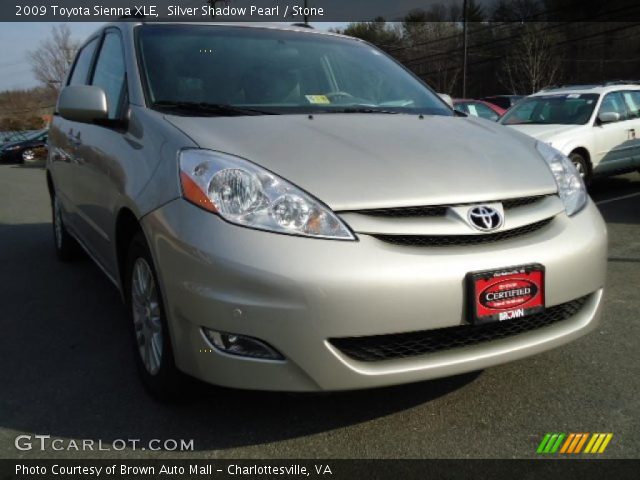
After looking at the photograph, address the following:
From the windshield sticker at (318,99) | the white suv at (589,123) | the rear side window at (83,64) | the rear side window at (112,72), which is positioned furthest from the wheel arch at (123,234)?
the white suv at (589,123)

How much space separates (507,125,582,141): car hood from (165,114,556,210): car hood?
516 centimetres

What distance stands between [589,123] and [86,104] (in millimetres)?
7013

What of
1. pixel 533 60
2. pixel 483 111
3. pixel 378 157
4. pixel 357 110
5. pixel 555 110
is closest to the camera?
pixel 378 157

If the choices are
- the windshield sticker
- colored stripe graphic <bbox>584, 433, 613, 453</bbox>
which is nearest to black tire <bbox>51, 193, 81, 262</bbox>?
the windshield sticker

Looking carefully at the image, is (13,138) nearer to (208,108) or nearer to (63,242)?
(63,242)

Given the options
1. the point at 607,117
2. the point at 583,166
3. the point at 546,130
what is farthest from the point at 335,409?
the point at 607,117

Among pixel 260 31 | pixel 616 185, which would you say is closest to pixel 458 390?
pixel 260 31

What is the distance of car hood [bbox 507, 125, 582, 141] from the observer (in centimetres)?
758

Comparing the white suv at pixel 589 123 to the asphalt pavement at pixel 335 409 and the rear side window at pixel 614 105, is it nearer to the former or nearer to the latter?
the rear side window at pixel 614 105

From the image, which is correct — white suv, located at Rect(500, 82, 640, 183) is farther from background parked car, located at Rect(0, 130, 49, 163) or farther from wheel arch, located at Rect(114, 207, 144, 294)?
background parked car, located at Rect(0, 130, 49, 163)

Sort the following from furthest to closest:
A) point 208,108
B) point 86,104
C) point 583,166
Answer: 1. point 583,166
2. point 86,104
3. point 208,108

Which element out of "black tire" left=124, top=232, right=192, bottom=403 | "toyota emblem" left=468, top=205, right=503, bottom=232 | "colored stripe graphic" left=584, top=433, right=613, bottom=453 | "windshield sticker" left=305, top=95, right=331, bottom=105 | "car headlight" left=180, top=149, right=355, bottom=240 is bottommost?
"colored stripe graphic" left=584, top=433, right=613, bottom=453

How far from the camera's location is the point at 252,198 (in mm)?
2119

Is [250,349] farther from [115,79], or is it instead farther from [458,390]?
[115,79]
